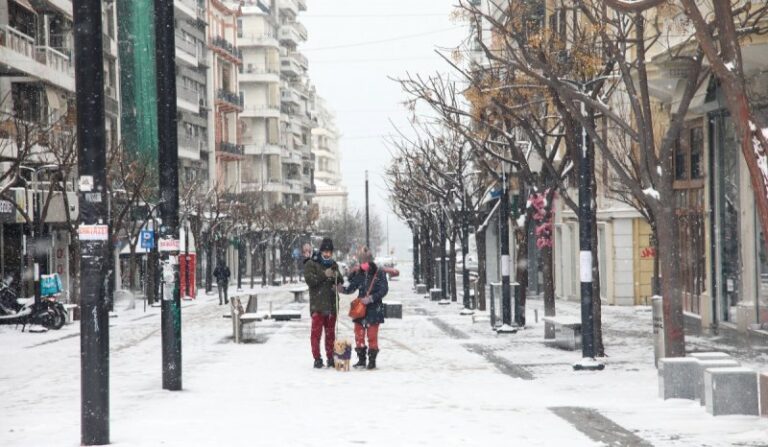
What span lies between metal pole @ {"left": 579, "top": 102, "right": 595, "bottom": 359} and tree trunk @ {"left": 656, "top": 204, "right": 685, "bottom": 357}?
2014mm

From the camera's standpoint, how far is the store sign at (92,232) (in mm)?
10055

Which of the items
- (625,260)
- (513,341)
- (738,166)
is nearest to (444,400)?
(513,341)

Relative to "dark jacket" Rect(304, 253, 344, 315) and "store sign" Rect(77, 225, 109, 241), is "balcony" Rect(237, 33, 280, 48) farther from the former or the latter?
Answer: "store sign" Rect(77, 225, 109, 241)

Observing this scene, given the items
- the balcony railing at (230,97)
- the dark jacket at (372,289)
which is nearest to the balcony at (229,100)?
the balcony railing at (230,97)

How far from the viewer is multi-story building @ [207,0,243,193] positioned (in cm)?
9119

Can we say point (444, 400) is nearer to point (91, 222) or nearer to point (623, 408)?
point (623, 408)

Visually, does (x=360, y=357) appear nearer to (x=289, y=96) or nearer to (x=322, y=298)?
(x=322, y=298)

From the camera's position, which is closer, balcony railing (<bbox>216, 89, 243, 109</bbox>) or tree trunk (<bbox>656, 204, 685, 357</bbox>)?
tree trunk (<bbox>656, 204, 685, 357</bbox>)

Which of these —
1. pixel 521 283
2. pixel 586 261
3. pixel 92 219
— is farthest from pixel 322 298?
pixel 521 283

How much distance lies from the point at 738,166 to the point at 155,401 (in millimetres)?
15939

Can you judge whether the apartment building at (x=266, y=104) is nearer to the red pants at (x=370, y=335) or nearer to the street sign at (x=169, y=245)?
the red pants at (x=370, y=335)

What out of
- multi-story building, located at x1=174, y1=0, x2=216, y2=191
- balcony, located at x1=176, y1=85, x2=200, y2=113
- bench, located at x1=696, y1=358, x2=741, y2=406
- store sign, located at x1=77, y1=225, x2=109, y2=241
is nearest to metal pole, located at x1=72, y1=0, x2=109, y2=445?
store sign, located at x1=77, y1=225, x2=109, y2=241

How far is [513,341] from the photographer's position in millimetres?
23328

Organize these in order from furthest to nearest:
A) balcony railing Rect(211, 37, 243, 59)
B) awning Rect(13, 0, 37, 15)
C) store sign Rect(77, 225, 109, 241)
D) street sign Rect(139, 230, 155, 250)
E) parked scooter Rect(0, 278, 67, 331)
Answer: balcony railing Rect(211, 37, 243, 59), street sign Rect(139, 230, 155, 250), awning Rect(13, 0, 37, 15), parked scooter Rect(0, 278, 67, 331), store sign Rect(77, 225, 109, 241)
